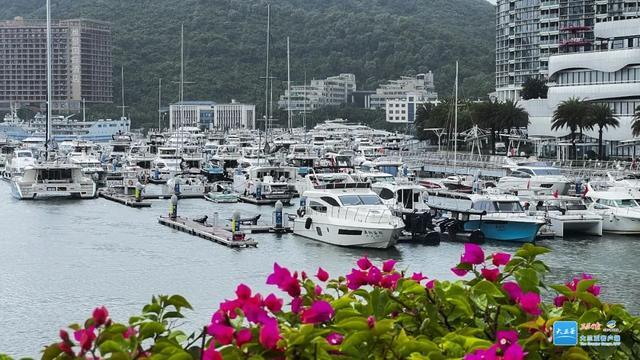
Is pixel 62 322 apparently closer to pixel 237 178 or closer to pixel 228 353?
pixel 228 353

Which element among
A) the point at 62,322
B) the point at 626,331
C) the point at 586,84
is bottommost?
the point at 62,322

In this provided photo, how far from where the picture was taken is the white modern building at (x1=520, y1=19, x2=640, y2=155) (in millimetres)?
105312

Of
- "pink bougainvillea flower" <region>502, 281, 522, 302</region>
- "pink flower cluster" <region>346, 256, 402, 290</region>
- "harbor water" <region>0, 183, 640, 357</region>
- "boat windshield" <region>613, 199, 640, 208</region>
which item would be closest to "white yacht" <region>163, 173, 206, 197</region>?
"harbor water" <region>0, 183, 640, 357</region>

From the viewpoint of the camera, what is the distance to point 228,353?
9.08 meters

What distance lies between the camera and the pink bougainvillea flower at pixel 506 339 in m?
9.85

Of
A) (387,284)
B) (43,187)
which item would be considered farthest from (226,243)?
(387,284)

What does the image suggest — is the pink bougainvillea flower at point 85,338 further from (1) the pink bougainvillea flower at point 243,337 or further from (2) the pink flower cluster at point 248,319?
(1) the pink bougainvillea flower at point 243,337

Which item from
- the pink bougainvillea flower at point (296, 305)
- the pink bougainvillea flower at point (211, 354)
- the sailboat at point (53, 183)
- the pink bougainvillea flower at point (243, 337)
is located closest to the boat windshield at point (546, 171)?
the sailboat at point (53, 183)

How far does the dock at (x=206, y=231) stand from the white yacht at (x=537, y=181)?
1963 centimetres

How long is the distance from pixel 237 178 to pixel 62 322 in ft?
152

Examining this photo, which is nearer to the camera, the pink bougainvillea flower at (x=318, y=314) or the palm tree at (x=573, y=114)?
the pink bougainvillea flower at (x=318, y=314)

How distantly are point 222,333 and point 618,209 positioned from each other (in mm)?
48772

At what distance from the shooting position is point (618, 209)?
5538 cm

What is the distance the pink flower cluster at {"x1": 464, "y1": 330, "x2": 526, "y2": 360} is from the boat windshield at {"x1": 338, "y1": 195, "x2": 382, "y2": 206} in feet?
126
